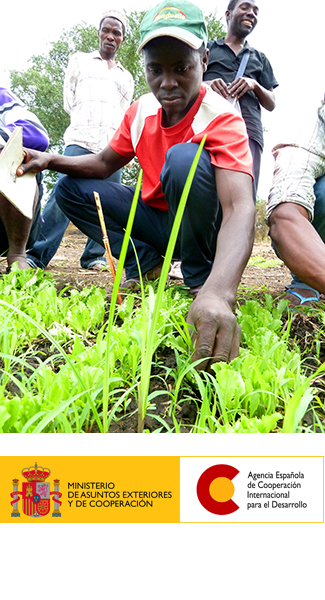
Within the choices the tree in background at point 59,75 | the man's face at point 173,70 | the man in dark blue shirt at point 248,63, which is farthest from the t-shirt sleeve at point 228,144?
the tree in background at point 59,75

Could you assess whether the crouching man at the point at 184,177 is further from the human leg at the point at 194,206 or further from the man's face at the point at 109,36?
the man's face at the point at 109,36

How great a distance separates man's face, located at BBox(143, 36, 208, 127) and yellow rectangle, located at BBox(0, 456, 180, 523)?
4.63 ft

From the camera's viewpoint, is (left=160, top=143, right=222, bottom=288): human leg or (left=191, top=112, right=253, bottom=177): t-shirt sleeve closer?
(left=191, top=112, right=253, bottom=177): t-shirt sleeve

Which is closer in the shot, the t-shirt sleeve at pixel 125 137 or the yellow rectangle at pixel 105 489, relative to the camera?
the yellow rectangle at pixel 105 489

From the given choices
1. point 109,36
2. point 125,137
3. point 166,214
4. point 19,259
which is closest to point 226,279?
point 166,214

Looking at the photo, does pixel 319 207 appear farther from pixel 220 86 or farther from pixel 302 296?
pixel 220 86

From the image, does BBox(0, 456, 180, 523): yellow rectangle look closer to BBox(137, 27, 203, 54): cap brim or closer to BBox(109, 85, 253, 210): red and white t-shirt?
BBox(109, 85, 253, 210): red and white t-shirt

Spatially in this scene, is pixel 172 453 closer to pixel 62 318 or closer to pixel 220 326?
pixel 220 326

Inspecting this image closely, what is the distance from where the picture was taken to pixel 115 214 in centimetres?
232

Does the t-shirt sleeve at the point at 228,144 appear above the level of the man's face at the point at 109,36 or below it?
below

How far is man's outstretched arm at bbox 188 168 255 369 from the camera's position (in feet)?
3.49

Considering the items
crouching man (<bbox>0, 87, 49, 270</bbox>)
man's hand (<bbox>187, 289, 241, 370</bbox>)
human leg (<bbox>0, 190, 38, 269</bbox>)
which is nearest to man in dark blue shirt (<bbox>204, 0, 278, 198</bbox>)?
crouching man (<bbox>0, 87, 49, 270</bbox>)

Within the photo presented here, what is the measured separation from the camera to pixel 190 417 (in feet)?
3.37

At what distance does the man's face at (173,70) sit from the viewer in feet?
5.04
